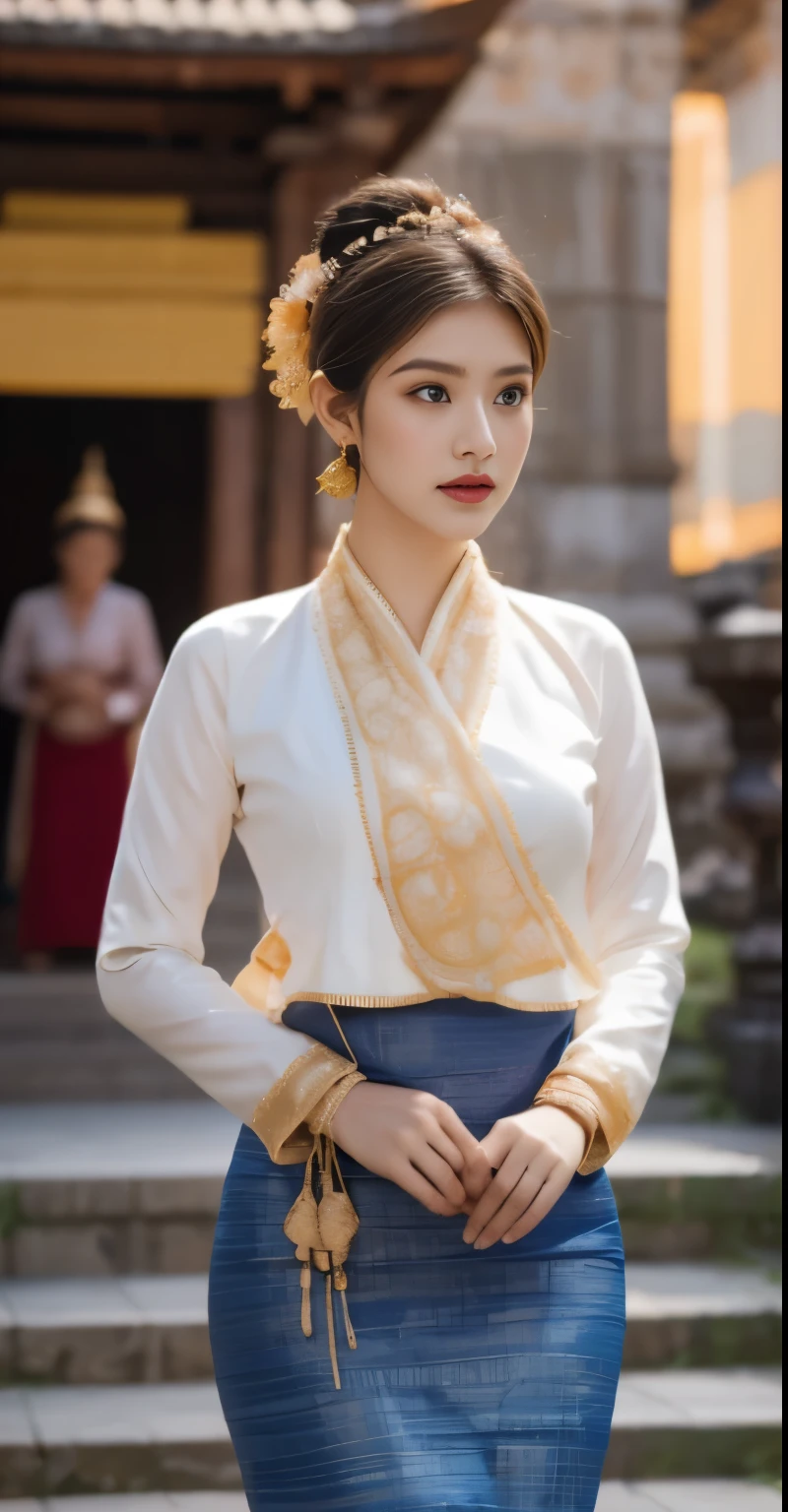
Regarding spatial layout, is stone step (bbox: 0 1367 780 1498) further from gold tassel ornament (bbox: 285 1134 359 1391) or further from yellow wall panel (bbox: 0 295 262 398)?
yellow wall panel (bbox: 0 295 262 398)

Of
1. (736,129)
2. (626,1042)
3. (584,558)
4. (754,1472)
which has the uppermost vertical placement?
(736,129)

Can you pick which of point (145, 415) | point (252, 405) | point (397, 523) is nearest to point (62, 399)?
point (145, 415)

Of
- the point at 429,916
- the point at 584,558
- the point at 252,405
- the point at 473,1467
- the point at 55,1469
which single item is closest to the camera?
the point at 473,1467

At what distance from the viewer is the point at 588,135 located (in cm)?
893

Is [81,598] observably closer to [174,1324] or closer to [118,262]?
[118,262]

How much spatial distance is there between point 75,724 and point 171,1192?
7.94ft

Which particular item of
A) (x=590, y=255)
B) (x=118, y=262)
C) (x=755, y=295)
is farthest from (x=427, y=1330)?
(x=755, y=295)

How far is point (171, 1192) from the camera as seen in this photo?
4.66 metres

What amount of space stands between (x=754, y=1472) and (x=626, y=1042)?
2.75m

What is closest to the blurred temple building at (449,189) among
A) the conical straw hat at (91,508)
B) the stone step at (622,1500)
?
the conical straw hat at (91,508)

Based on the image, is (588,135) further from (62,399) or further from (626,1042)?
(626,1042)

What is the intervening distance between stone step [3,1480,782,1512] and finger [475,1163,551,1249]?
2346 millimetres

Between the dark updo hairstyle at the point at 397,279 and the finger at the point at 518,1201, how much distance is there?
812 mm

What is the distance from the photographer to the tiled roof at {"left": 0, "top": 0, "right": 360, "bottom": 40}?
6.02m
